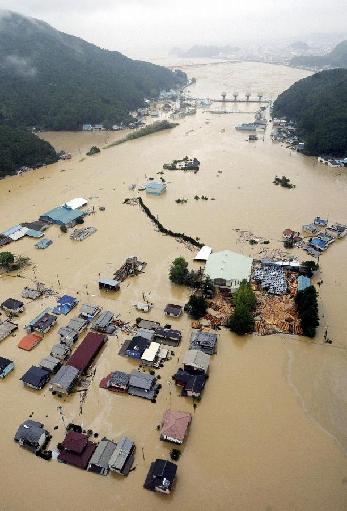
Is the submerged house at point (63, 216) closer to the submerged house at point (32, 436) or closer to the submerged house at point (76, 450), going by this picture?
the submerged house at point (32, 436)

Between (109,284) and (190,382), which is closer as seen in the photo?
(190,382)

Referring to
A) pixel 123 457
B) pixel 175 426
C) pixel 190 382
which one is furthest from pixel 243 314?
pixel 123 457

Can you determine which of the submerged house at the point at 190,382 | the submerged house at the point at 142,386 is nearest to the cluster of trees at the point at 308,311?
the submerged house at the point at 190,382

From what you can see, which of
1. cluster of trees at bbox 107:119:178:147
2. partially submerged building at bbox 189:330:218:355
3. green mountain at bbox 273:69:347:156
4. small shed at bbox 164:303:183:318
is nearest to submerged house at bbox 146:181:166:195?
small shed at bbox 164:303:183:318

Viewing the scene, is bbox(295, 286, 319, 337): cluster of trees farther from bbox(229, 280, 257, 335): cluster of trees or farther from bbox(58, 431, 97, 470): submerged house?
bbox(58, 431, 97, 470): submerged house

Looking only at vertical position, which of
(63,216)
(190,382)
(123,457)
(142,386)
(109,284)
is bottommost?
(123,457)

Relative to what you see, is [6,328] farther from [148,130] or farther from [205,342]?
[148,130]

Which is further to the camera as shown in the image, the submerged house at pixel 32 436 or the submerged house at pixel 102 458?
the submerged house at pixel 32 436
